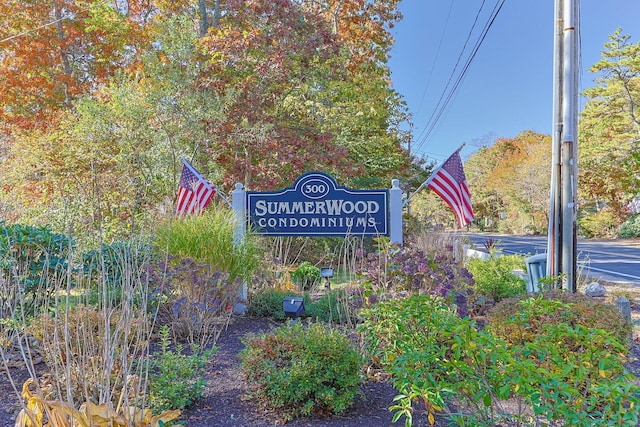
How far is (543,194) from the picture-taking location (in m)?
30.6

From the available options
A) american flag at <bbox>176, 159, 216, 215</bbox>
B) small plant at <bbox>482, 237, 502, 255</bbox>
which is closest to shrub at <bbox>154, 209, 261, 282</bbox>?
american flag at <bbox>176, 159, 216, 215</bbox>

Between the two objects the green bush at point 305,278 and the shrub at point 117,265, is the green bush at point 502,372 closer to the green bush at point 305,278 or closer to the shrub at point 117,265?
the shrub at point 117,265

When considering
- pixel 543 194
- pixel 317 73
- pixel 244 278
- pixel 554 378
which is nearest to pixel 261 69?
pixel 317 73

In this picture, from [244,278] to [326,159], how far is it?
5484 millimetres

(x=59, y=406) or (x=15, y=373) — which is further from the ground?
(x=59, y=406)

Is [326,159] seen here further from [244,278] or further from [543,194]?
[543,194]

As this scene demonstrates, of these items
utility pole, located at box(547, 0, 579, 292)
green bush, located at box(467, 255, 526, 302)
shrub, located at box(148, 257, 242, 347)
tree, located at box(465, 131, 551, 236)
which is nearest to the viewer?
shrub, located at box(148, 257, 242, 347)

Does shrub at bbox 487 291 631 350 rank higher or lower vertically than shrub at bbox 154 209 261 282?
lower

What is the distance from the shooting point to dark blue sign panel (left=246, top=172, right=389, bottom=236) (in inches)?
246

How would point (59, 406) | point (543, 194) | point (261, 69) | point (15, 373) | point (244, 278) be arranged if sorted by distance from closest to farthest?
point (59, 406), point (15, 373), point (244, 278), point (261, 69), point (543, 194)

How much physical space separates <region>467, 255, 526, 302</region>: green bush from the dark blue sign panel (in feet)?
5.18

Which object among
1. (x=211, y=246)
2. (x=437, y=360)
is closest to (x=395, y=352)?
(x=437, y=360)

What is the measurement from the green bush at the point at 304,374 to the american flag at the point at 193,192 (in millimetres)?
4159

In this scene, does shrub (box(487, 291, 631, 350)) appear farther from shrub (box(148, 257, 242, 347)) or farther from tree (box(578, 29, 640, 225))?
tree (box(578, 29, 640, 225))
